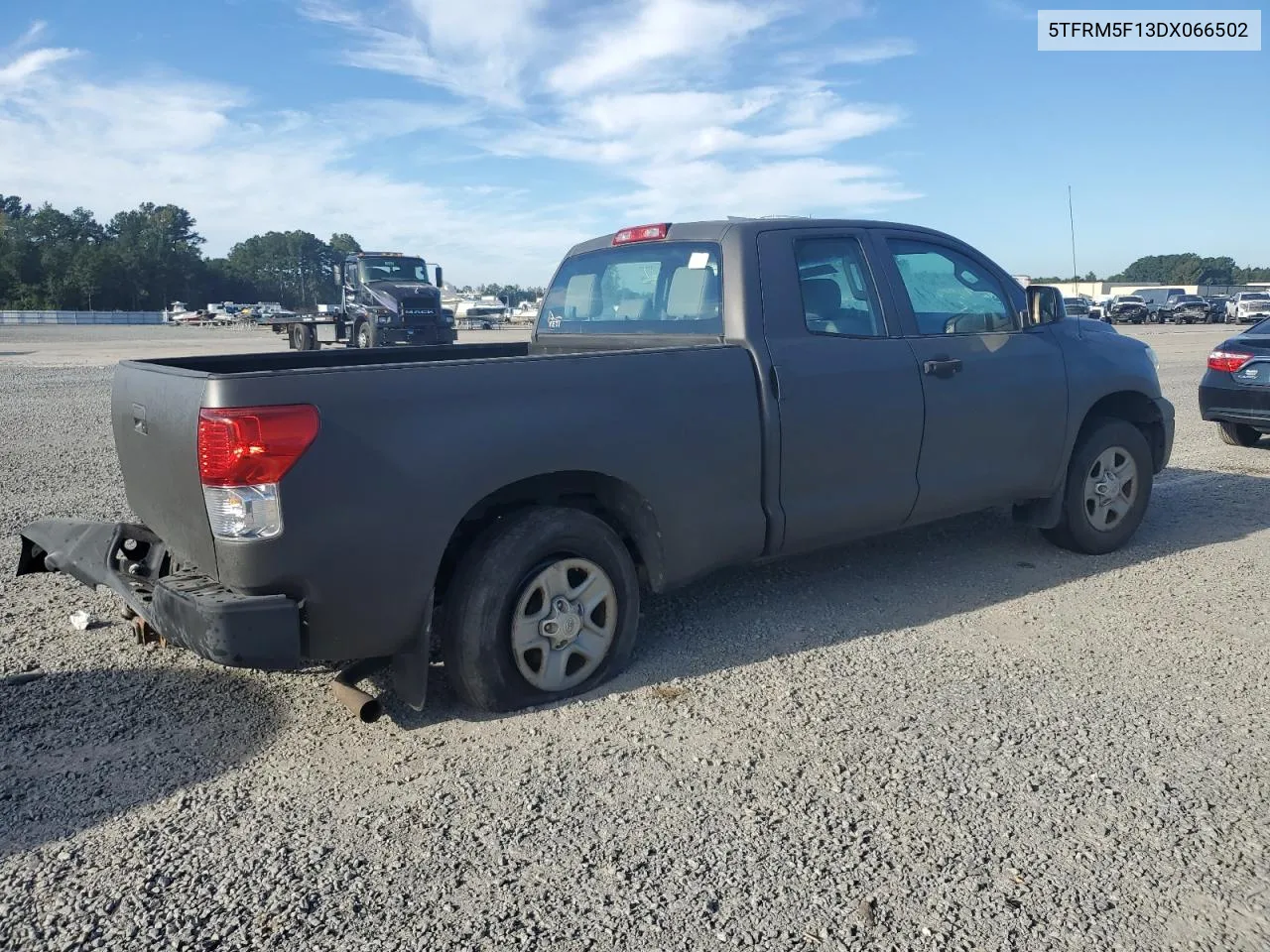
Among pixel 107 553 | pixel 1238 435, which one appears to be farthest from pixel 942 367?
pixel 1238 435

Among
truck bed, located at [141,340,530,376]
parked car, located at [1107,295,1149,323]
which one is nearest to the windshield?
truck bed, located at [141,340,530,376]

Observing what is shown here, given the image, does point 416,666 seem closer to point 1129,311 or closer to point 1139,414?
point 1139,414

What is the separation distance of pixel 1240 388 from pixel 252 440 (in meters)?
9.62

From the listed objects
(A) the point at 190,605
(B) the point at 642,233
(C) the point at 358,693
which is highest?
(B) the point at 642,233

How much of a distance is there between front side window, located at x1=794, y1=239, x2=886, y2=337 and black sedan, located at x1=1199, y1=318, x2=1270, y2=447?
6.52m

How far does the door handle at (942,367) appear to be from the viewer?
5.11 m

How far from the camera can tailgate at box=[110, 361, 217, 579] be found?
A: 11.1ft

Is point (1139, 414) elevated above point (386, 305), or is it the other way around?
point (386, 305)

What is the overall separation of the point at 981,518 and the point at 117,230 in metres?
128

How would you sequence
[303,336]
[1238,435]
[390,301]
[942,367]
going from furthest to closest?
[303,336] < [390,301] < [1238,435] < [942,367]

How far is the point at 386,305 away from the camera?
91.5 feet

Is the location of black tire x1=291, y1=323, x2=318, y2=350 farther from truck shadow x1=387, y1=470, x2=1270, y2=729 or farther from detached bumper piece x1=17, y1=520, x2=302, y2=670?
detached bumper piece x1=17, y1=520, x2=302, y2=670

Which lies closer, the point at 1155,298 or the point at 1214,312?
the point at 1214,312

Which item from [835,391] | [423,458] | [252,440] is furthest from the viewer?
[835,391]
